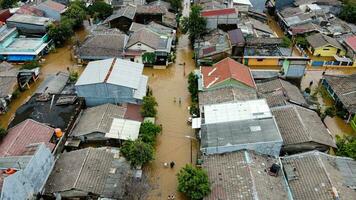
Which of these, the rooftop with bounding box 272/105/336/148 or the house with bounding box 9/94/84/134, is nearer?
the rooftop with bounding box 272/105/336/148

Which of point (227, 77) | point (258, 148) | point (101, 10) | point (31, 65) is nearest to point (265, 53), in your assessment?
point (227, 77)

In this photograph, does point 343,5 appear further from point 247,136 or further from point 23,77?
point 23,77

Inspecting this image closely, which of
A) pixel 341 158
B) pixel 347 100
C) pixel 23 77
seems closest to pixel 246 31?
pixel 347 100

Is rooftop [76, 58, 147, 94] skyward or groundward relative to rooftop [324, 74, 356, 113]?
skyward

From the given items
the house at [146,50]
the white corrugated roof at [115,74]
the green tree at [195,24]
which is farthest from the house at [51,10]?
the green tree at [195,24]

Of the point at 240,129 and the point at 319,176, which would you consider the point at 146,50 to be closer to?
the point at 240,129

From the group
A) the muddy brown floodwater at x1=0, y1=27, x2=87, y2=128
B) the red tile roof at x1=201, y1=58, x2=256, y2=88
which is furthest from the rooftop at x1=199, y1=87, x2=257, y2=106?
the muddy brown floodwater at x1=0, y1=27, x2=87, y2=128

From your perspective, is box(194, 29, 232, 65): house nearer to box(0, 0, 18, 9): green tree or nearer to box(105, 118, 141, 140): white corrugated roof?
box(105, 118, 141, 140): white corrugated roof
